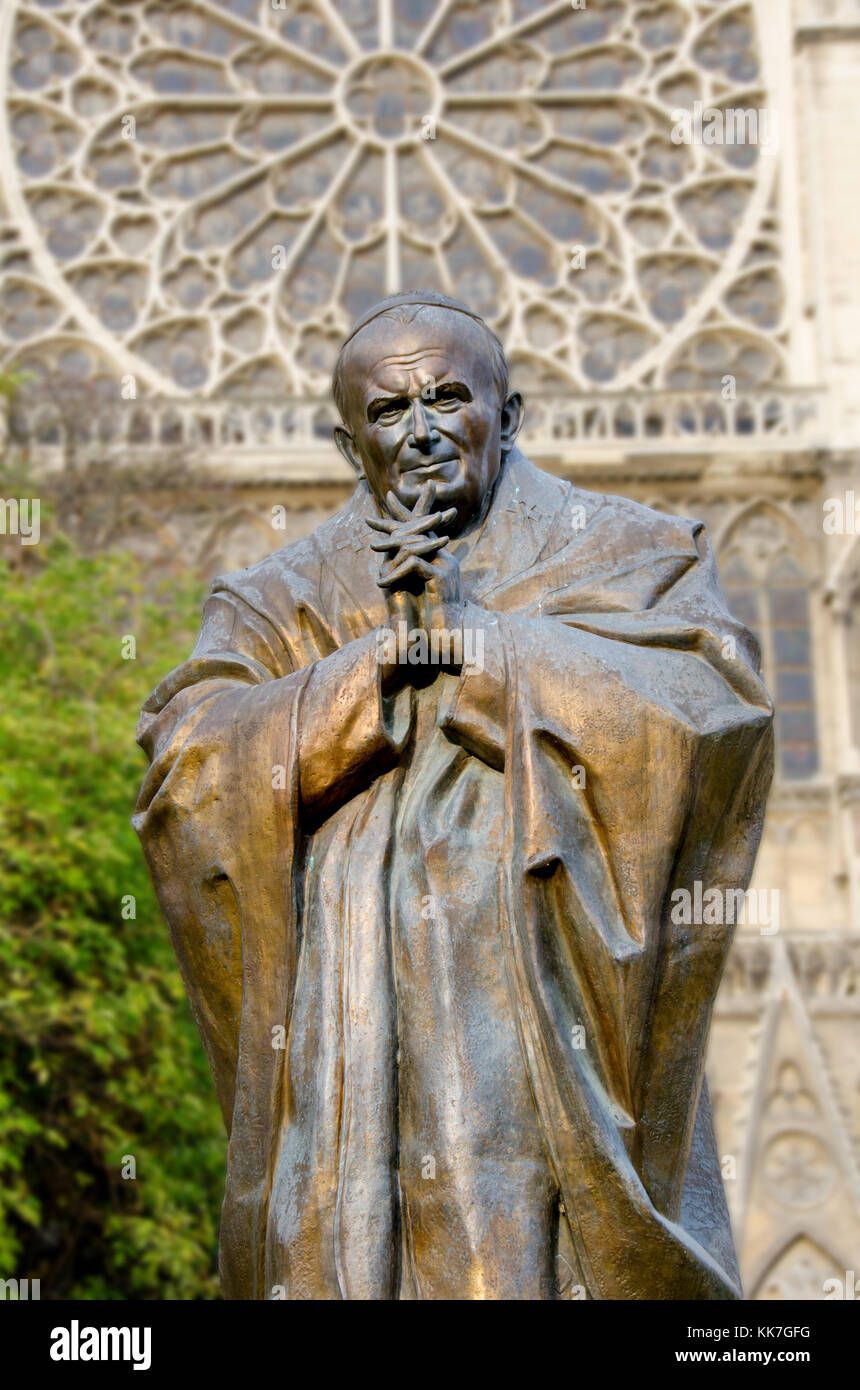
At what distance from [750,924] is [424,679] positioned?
16187mm

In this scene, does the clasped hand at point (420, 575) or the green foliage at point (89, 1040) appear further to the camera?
the green foliage at point (89, 1040)

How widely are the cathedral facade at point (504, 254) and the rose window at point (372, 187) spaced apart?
33mm

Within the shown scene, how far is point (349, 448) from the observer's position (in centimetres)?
317

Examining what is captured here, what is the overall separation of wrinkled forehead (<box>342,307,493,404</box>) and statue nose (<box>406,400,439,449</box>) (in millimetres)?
54

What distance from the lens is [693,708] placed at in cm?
272

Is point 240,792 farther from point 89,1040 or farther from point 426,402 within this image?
point 89,1040

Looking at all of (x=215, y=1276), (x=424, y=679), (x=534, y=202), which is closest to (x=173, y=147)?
(x=534, y=202)

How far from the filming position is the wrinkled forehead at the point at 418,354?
9.65ft

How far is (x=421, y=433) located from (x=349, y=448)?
31cm
